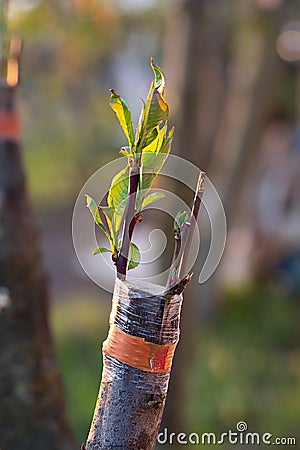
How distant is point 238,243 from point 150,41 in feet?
8.65

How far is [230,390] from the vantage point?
14.5 feet

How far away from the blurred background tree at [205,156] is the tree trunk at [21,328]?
5.14ft

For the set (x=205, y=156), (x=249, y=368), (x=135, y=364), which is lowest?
(x=135, y=364)

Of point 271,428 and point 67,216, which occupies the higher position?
point 67,216

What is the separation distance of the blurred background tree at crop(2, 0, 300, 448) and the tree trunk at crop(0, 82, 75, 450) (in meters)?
1.57

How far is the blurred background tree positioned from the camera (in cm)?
361

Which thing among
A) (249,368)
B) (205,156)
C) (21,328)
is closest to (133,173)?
(21,328)

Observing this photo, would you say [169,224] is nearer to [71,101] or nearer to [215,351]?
[215,351]

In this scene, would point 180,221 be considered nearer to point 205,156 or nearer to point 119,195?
point 119,195

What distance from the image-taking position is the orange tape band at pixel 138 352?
79cm

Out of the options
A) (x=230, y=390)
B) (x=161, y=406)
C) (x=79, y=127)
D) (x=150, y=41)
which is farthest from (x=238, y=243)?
(x=161, y=406)

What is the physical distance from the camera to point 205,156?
18.5ft

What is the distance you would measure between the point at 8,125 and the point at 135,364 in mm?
748

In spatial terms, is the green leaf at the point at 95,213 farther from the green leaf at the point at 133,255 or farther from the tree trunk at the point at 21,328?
the tree trunk at the point at 21,328
